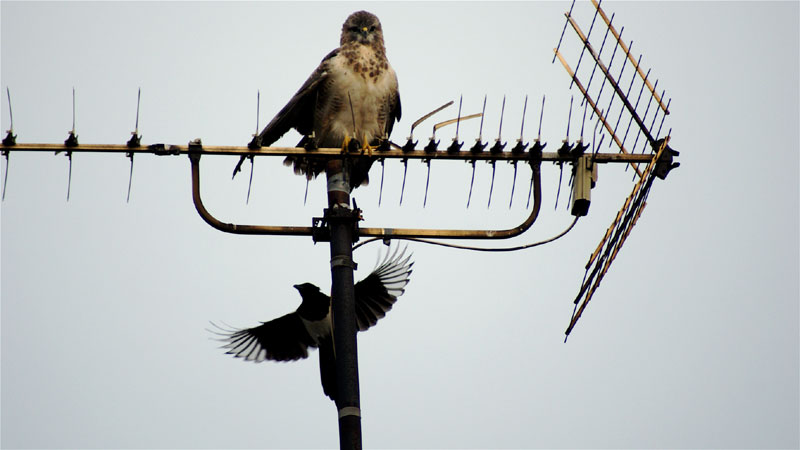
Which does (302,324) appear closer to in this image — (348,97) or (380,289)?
(380,289)

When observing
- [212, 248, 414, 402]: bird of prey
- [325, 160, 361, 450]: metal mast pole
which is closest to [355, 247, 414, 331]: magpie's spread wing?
[212, 248, 414, 402]: bird of prey

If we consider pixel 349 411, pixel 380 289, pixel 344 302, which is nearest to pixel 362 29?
pixel 380 289

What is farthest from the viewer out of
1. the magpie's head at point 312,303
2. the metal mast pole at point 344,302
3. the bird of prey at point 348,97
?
the bird of prey at point 348,97

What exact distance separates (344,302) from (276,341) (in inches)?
84.0

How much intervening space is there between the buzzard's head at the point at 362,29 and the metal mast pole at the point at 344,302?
412 centimetres

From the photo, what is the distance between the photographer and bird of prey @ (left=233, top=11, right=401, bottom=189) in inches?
373

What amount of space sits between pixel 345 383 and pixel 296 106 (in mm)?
4335

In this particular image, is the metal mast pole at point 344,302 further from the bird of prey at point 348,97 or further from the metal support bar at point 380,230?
the bird of prey at point 348,97

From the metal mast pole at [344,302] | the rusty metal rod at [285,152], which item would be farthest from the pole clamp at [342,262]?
the rusty metal rod at [285,152]

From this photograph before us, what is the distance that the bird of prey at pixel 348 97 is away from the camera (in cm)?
947

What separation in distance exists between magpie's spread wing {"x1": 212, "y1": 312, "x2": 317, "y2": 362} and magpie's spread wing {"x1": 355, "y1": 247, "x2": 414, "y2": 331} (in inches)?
17.9

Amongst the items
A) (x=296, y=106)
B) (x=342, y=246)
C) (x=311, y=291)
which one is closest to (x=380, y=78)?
(x=296, y=106)

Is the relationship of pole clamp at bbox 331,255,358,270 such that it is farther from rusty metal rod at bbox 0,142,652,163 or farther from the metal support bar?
rusty metal rod at bbox 0,142,652,163

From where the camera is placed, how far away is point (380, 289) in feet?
25.7
